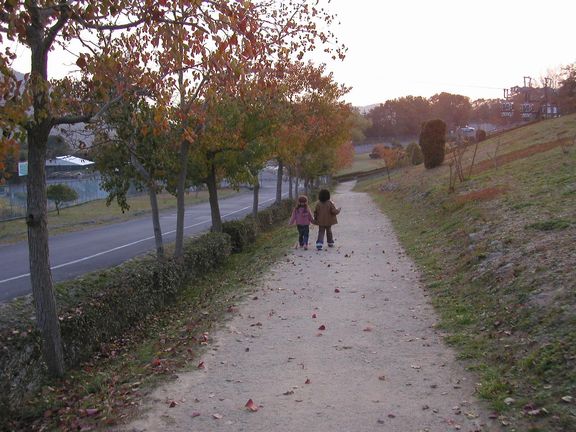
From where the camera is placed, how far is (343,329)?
6.94 meters

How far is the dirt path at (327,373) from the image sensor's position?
4.43 m

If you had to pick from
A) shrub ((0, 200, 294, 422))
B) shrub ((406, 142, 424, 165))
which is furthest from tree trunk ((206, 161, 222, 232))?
shrub ((406, 142, 424, 165))

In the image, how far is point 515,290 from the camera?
22.6ft

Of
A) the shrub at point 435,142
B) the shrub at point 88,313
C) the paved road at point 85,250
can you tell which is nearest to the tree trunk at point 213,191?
Answer: the paved road at point 85,250

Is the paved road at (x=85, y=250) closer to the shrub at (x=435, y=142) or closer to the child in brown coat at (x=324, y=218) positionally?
the child in brown coat at (x=324, y=218)

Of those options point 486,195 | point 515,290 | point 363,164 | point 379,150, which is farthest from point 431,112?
point 515,290

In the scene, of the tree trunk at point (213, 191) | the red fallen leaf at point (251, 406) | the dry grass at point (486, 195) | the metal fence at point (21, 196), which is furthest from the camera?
the metal fence at point (21, 196)

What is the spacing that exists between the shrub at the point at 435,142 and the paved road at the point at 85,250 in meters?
16.8

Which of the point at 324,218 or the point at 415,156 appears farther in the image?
the point at 415,156

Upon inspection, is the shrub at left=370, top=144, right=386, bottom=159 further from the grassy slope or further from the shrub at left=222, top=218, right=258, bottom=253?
the grassy slope

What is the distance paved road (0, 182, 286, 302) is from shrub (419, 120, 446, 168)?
16764mm

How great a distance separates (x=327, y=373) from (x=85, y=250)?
49.3 ft

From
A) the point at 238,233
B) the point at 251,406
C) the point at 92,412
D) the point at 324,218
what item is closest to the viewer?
the point at 251,406

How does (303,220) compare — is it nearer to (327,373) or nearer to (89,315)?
(89,315)
